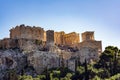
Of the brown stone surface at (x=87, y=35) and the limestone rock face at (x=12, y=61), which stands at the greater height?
the brown stone surface at (x=87, y=35)

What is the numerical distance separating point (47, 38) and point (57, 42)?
4067mm

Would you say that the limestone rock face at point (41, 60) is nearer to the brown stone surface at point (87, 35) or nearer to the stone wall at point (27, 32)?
the stone wall at point (27, 32)

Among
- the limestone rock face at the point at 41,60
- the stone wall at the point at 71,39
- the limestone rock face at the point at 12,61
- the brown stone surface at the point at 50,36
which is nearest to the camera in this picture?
the limestone rock face at the point at 41,60

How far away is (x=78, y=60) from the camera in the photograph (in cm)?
7400

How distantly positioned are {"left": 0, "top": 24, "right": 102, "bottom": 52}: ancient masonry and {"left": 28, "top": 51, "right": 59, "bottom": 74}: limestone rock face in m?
4.58

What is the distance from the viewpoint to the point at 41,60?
244 ft

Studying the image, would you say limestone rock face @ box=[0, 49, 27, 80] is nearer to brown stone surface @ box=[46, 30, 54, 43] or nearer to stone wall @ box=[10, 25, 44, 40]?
stone wall @ box=[10, 25, 44, 40]

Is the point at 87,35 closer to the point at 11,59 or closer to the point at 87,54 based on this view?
the point at 87,54

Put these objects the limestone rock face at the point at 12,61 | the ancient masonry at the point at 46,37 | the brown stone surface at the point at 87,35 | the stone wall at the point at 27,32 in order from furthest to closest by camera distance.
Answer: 1. the brown stone surface at the point at 87,35
2. the stone wall at the point at 27,32
3. the ancient masonry at the point at 46,37
4. the limestone rock face at the point at 12,61

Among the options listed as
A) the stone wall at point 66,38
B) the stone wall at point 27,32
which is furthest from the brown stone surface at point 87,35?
the stone wall at point 27,32

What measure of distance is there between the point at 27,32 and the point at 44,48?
12.7ft

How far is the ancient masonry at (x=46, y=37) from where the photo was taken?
7850 cm

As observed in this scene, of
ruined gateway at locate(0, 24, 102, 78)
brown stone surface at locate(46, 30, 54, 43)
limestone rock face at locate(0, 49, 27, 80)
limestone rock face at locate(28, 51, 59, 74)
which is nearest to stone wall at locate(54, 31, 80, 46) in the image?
ruined gateway at locate(0, 24, 102, 78)

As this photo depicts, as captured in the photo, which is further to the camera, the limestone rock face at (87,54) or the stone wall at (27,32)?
the stone wall at (27,32)
